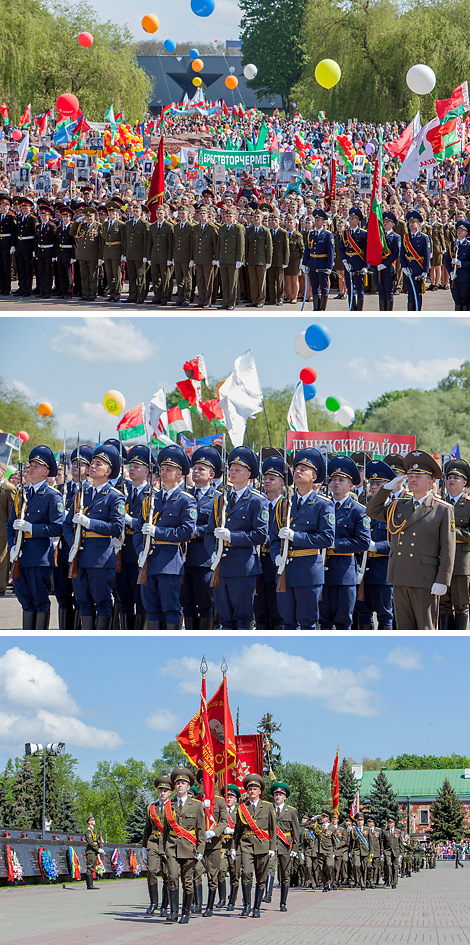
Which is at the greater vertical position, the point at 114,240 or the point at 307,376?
the point at 114,240

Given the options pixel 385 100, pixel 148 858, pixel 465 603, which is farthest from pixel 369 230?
pixel 385 100

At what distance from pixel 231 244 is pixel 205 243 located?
43cm

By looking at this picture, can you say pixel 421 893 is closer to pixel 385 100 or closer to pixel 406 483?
pixel 406 483

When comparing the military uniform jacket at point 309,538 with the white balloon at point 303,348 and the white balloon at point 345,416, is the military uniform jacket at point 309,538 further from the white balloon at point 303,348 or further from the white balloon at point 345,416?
the white balloon at point 345,416

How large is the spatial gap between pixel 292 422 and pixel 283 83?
6297 cm

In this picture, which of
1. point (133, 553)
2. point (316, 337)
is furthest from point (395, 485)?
point (316, 337)

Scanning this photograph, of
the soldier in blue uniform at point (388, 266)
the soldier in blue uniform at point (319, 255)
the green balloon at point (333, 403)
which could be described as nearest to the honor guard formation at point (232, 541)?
the soldier in blue uniform at point (388, 266)

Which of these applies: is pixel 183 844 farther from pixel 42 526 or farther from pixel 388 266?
pixel 388 266

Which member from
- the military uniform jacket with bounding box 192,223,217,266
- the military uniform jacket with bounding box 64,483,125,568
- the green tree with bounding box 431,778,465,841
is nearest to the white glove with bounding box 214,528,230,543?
the military uniform jacket with bounding box 64,483,125,568

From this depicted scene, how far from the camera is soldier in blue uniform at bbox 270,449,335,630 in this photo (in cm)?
952

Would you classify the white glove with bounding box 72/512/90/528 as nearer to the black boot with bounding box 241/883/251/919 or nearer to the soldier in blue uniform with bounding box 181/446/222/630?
the soldier in blue uniform with bounding box 181/446/222/630

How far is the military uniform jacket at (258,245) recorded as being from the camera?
16984mm

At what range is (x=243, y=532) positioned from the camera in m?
9.52

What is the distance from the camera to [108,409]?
17172 mm
